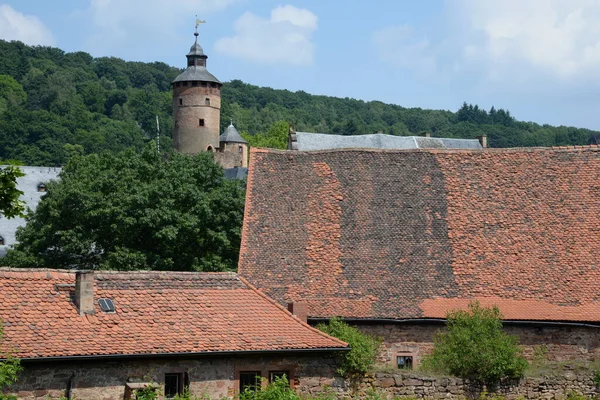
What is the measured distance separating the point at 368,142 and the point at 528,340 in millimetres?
40033

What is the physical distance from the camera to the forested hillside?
13612 cm

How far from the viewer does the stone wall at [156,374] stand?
21.0 metres

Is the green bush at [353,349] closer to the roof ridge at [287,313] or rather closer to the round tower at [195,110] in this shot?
the roof ridge at [287,313]

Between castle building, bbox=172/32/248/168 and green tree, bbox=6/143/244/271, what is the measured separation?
188 ft

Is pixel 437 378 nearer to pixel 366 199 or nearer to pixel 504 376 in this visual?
pixel 504 376

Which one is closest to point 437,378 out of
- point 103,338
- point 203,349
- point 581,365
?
point 581,365

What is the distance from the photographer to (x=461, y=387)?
24.4 m

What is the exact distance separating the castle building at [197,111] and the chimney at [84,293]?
77589 millimetres

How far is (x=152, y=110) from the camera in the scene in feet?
517

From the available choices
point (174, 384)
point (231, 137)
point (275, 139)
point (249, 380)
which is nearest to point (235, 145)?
point (231, 137)

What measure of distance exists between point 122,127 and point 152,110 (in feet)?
33.0

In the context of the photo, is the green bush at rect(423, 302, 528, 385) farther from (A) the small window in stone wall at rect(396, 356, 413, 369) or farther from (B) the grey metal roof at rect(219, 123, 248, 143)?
(B) the grey metal roof at rect(219, 123, 248, 143)

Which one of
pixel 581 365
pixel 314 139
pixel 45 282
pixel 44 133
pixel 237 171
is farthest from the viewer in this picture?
pixel 44 133

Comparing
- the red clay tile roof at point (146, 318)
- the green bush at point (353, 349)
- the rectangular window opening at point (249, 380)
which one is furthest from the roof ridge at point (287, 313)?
the rectangular window opening at point (249, 380)
